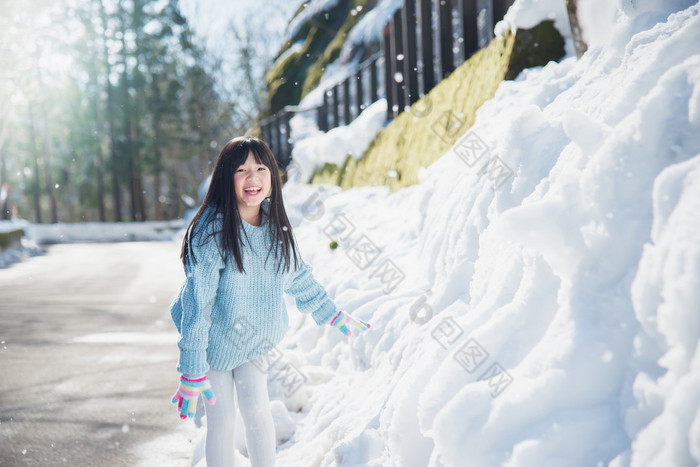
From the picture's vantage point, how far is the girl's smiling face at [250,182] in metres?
2.19

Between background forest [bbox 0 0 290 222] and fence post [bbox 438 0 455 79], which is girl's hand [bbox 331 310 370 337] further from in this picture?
background forest [bbox 0 0 290 222]

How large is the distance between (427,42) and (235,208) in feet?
15.6

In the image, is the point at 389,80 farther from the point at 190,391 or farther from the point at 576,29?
the point at 190,391

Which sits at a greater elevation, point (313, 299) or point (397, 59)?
point (397, 59)

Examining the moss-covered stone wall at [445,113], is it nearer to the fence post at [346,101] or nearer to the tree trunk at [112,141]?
the fence post at [346,101]

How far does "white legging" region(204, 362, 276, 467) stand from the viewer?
2.12 meters

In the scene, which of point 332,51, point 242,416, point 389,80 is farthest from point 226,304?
point 332,51

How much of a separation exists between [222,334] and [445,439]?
1.07 m

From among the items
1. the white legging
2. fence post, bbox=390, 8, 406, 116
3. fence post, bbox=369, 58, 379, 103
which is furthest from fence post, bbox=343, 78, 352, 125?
the white legging

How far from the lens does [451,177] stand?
387cm

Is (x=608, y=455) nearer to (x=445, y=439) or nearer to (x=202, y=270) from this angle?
(x=445, y=439)

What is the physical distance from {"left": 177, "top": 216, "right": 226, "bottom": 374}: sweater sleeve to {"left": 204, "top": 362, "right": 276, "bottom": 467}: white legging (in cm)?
22

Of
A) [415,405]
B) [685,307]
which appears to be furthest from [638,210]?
[415,405]

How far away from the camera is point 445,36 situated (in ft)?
18.3
